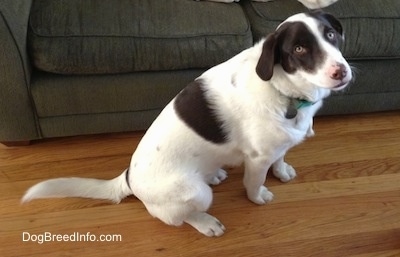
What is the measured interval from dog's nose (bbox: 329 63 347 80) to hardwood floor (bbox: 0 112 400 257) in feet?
2.32

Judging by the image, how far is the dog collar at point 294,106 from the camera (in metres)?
1.26

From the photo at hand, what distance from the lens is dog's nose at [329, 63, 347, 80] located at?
1076 mm

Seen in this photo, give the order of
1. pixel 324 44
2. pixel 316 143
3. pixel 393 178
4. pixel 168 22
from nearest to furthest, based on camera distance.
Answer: pixel 324 44 → pixel 168 22 → pixel 393 178 → pixel 316 143

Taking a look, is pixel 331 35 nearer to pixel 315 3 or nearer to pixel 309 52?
pixel 309 52

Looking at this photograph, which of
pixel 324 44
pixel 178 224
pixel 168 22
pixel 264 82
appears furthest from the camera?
pixel 168 22

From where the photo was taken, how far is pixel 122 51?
1.52 metres

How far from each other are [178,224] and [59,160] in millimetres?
663

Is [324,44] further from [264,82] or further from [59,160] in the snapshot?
[59,160]

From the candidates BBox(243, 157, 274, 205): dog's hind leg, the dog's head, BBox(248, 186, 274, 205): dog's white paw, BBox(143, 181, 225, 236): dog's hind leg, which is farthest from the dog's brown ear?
BBox(248, 186, 274, 205): dog's white paw

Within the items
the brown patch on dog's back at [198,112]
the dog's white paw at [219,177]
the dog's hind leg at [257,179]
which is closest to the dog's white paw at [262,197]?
the dog's hind leg at [257,179]

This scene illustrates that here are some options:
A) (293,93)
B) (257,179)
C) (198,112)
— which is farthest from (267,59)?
(257,179)

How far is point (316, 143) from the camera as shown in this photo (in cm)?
188

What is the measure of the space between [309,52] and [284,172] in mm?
715

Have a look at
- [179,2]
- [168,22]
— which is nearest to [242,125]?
[168,22]
